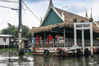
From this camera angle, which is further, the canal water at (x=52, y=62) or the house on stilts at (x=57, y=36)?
the house on stilts at (x=57, y=36)

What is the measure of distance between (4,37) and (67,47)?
80.9 ft

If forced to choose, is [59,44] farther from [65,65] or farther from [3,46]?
[3,46]

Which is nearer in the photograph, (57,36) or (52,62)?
(52,62)

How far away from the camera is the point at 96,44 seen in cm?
2191

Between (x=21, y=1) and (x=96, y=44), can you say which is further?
(x=96, y=44)

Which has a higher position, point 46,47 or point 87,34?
point 87,34

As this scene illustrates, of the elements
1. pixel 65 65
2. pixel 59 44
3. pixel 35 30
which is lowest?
pixel 65 65

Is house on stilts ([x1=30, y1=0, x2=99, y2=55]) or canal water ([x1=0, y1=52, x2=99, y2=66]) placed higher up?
house on stilts ([x1=30, y1=0, x2=99, y2=55])

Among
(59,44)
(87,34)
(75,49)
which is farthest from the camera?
(87,34)

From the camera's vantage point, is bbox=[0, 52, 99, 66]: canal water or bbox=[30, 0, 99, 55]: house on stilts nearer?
bbox=[0, 52, 99, 66]: canal water

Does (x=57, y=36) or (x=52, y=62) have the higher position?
(x=57, y=36)

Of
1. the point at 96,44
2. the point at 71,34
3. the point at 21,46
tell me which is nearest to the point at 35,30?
the point at 21,46

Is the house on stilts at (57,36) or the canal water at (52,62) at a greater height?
the house on stilts at (57,36)

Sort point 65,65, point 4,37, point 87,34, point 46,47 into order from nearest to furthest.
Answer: point 65,65 < point 46,47 < point 87,34 < point 4,37
